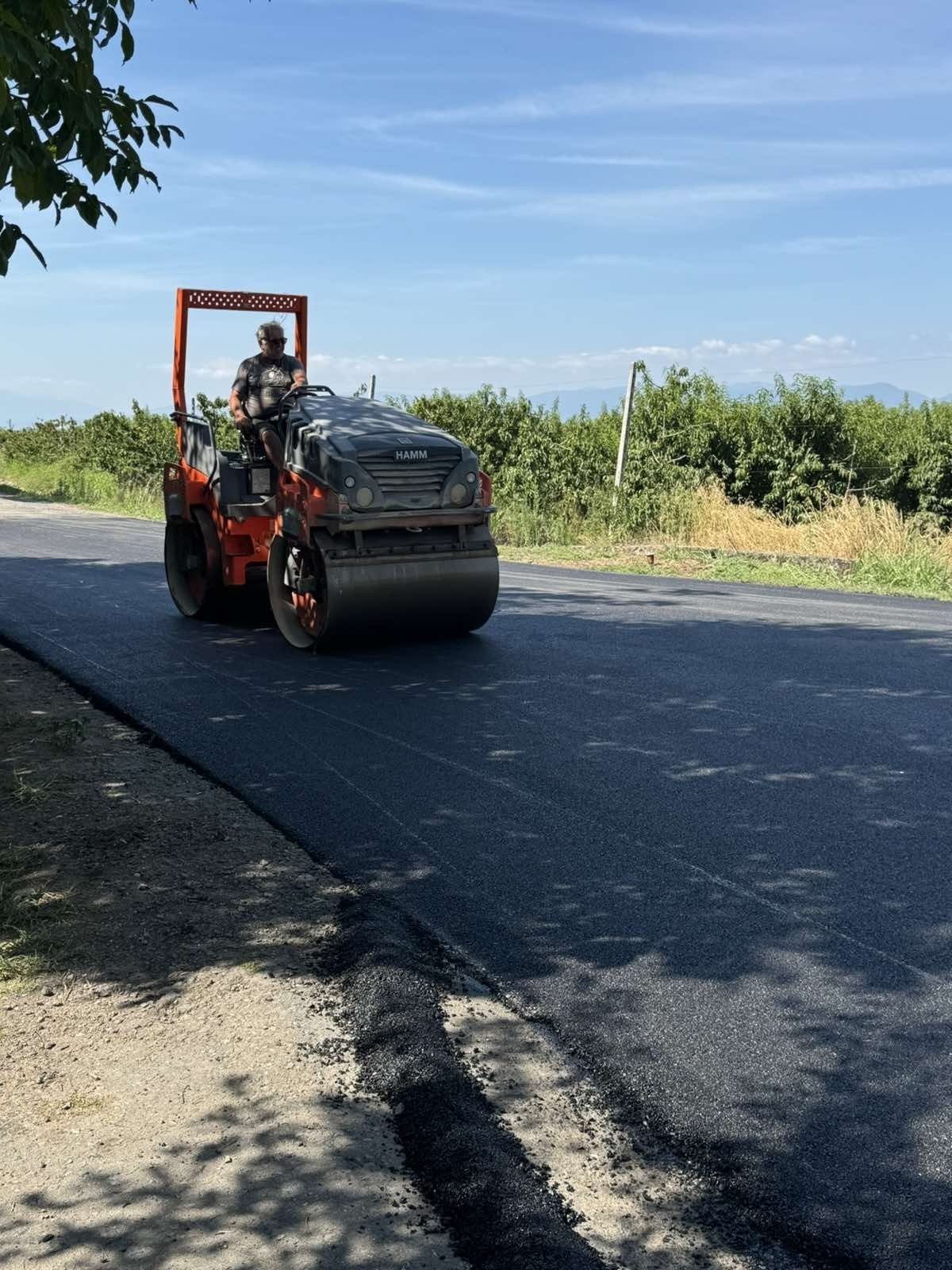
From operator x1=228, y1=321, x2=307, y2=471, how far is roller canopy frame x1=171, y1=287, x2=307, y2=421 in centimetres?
57

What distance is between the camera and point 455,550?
10.6m

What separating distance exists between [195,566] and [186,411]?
141 centimetres

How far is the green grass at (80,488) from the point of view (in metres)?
34.2

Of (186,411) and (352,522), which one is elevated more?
(186,411)

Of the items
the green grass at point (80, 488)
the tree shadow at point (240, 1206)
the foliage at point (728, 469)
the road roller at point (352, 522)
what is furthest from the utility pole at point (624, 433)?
the tree shadow at point (240, 1206)

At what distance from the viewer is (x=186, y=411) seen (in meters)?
12.0

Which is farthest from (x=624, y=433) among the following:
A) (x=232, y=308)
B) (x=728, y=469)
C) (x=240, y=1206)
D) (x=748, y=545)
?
(x=240, y=1206)

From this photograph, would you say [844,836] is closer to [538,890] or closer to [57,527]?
[538,890]

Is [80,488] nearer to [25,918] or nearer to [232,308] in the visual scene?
[232,308]

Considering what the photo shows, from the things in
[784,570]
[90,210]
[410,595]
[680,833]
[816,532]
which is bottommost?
[680,833]

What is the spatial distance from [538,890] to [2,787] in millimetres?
2853

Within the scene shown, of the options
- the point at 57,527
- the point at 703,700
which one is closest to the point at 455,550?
the point at 703,700

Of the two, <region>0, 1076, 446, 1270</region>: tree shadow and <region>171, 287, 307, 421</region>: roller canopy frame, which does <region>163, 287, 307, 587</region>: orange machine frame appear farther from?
<region>0, 1076, 446, 1270</region>: tree shadow

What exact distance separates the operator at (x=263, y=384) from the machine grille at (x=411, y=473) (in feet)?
4.23
